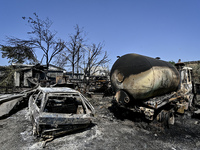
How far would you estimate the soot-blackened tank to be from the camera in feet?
14.2

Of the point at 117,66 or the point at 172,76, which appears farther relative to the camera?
the point at 172,76

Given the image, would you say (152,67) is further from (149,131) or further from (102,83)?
(102,83)

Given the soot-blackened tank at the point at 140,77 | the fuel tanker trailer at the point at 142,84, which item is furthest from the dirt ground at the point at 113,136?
the soot-blackened tank at the point at 140,77

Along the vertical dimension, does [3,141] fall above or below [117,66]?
below

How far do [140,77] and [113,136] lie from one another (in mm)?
2336

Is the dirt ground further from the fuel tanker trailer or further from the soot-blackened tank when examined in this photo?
the soot-blackened tank

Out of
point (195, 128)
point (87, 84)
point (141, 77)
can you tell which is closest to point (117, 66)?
point (141, 77)

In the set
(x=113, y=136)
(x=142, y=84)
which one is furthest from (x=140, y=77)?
(x=113, y=136)

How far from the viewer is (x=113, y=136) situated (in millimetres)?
3900

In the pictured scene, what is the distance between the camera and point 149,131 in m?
4.37

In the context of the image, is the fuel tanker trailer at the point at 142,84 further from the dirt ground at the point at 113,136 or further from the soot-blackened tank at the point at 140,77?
the dirt ground at the point at 113,136

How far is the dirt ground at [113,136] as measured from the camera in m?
3.29

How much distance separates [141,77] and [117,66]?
4.13ft

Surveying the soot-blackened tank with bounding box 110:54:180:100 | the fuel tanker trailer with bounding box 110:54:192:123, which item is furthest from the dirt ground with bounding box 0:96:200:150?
the soot-blackened tank with bounding box 110:54:180:100
